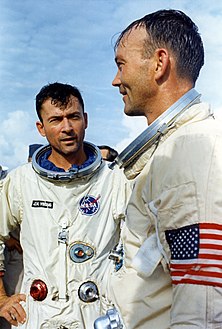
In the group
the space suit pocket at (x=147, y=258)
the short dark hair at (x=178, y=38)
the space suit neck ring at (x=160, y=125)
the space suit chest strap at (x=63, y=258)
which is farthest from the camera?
the space suit chest strap at (x=63, y=258)

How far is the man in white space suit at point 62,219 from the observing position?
10.1 ft

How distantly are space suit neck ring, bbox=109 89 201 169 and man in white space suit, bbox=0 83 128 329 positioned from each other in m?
1.36

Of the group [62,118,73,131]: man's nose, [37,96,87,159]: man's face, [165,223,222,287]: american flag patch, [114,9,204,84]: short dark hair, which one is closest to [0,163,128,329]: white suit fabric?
[37,96,87,159]: man's face

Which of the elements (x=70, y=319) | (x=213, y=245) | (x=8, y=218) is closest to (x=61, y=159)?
(x=8, y=218)

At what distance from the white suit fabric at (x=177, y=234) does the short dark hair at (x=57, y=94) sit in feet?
5.30

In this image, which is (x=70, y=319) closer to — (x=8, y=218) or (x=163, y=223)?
(x=8, y=218)

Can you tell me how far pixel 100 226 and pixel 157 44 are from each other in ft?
5.11

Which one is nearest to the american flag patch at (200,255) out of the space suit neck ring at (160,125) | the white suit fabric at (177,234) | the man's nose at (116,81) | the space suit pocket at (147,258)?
the white suit fabric at (177,234)

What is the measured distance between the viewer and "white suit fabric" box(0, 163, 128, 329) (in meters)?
3.07

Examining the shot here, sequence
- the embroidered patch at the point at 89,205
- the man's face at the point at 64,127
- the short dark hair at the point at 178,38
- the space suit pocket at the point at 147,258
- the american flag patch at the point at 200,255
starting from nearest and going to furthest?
1. the american flag patch at the point at 200,255
2. the space suit pocket at the point at 147,258
3. the short dark hair at the point at 178,38
4. the embroidered patch at the point at 89,205
5. the man's face at the point at 64,127

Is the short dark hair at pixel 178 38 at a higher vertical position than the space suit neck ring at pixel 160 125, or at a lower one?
higher

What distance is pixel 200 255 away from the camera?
4.83 ft

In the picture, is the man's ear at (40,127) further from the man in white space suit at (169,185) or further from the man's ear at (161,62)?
the man's ear at (161,62)

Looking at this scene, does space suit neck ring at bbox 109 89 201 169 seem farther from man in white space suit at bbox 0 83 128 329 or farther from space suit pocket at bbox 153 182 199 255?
man in white space suit at bbox 0 83 128 329
